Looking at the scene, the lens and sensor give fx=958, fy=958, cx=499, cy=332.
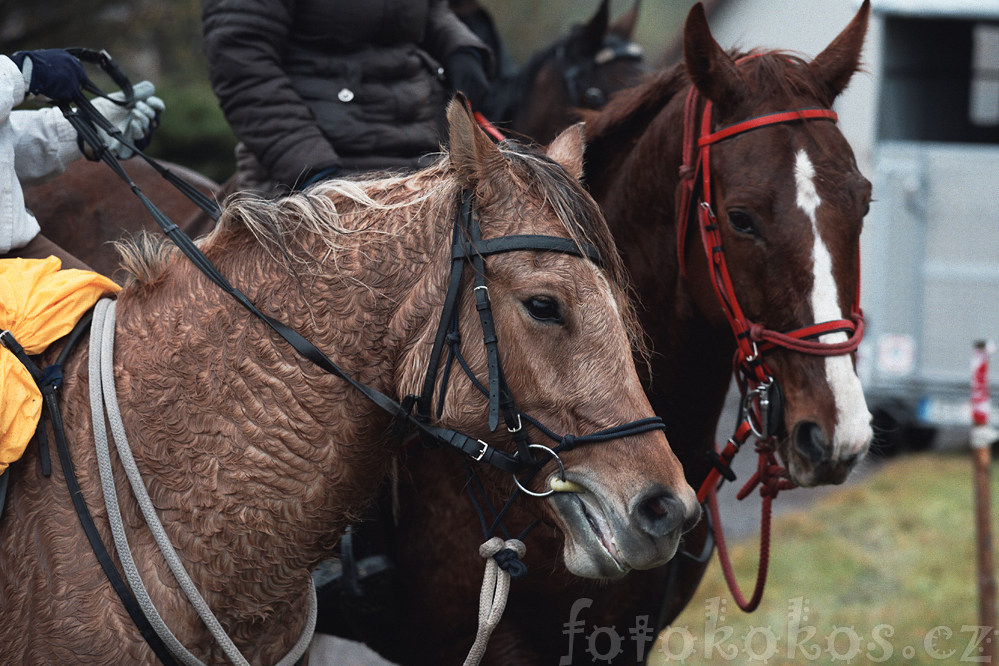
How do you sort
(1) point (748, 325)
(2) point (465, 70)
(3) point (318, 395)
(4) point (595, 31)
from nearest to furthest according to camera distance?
(3) point (318, 395), (1) point (748, 325), (2) point (465, 70), (4) point (595, 31)

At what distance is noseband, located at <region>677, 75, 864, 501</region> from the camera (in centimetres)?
258

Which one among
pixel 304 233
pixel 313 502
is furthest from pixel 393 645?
pixel 304 233

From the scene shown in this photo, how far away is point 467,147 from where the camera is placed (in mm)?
2166

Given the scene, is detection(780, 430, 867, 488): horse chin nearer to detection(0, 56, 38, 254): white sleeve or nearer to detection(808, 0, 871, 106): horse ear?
detection(808, 0, 871, 106): horse ear

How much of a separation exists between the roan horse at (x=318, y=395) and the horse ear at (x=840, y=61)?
3.51 ft

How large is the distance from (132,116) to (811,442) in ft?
7.44

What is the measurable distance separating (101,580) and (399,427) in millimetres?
734

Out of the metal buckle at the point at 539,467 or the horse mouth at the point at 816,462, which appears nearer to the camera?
the metal buckle at the point at 539,467

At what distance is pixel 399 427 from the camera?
2223mm

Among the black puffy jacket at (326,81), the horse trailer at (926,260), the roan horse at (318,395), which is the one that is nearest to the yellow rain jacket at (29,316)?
the roan horse at (318,395)

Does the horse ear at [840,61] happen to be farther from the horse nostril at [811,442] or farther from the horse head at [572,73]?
the horse head at [572,73]

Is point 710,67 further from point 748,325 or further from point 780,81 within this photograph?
point 748,325

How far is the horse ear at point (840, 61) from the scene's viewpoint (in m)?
2.88

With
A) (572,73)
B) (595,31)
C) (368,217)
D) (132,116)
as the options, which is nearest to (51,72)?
(132,116)
